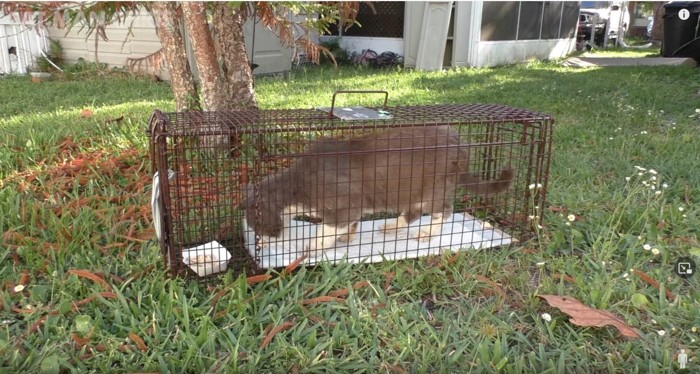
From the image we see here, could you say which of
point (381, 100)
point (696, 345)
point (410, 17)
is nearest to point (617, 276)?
point (696, 345)

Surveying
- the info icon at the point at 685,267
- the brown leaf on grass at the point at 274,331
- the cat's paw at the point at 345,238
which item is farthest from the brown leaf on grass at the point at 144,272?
the info icon at the point at 685,267

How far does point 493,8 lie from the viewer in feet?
38.2

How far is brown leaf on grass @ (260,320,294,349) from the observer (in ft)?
7.21

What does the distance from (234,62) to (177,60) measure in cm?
46

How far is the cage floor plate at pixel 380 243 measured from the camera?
287 cm

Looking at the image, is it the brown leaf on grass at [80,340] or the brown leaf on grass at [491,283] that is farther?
the brown leaf on grass at [491,283]

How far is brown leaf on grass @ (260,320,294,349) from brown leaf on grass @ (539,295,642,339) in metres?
1.12

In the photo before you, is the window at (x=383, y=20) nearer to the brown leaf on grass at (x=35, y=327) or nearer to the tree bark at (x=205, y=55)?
the tree bark at (x=205, y=55)

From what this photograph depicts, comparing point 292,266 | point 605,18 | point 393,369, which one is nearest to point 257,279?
point 292,266

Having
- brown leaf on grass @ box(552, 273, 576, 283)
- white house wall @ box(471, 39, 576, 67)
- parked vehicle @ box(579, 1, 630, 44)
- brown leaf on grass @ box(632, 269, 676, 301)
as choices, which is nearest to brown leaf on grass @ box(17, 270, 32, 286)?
brown leaf on grass @ box(552, 273, 576, 283)

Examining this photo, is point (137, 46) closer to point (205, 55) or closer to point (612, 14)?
point (205, 55)

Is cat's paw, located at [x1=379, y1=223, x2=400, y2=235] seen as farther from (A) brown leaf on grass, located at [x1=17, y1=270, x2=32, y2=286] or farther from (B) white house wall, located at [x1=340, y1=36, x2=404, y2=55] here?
(B) white house wall, located at [x1=340, y1=36, x2=404, y2=55]

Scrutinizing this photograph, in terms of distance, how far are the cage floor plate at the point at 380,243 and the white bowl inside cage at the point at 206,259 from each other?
0.18 meters

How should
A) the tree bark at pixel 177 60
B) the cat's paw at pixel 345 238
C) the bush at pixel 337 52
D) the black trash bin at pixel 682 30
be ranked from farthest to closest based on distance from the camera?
the bush at pixel 337 52
the black trash bin at pixel 682 30
the tree bark at pixel 177 60
the cat's paw at pixel 345 238
